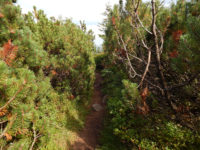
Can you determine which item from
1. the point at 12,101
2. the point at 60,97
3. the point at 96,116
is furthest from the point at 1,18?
the point at 96,116

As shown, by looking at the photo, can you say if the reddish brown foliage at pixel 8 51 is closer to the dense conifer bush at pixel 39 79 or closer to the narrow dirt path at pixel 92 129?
the dense conifer bush at pixel 39 79

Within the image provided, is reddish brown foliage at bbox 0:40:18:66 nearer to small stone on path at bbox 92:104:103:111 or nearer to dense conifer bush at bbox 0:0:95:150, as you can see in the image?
dense conifer bush at bbox 0:0:95:150

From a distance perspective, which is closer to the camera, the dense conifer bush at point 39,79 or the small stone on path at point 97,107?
the dense conifer bush at point 39,79

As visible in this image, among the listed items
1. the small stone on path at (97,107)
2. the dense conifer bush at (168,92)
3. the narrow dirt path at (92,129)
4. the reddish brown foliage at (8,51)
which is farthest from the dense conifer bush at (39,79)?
the dense conifer bush at (168,92)

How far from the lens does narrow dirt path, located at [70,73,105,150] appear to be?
482 cm

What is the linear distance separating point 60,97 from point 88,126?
2.08 m

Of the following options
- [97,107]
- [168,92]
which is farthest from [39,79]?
[97,107]

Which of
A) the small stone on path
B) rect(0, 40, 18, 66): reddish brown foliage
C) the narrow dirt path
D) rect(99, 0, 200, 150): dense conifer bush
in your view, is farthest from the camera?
the small stone on path

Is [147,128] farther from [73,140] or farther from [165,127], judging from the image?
[73,140]

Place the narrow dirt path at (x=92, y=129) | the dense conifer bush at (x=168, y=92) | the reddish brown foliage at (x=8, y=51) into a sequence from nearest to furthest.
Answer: the reddish brown foliage at (x=8, y=51)
the dense conifer bush at (x=168, y=92)
the narrow dirt path at (x=92, y=129)

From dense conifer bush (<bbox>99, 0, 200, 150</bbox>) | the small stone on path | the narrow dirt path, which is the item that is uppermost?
dense conifer bush (<bbox>99, 0, 200, 150</bbox>)

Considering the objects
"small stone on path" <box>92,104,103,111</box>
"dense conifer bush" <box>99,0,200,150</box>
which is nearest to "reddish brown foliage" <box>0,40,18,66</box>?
"dense conifer bush" <box>99,0,200,150</box>

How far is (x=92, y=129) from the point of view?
5848 mm

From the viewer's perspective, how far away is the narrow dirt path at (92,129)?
482cm
